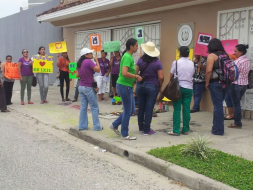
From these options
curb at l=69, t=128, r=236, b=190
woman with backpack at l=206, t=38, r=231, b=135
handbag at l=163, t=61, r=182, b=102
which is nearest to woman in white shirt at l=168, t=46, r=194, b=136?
handbag at l=163, t=61, r=182, b=102

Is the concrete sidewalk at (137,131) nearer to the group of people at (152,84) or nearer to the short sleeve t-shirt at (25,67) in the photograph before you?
the group of people at (152,84)

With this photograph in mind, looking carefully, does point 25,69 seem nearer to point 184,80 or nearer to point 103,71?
point 103,71

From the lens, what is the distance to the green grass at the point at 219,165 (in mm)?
3933

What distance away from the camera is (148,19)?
10.5 metres

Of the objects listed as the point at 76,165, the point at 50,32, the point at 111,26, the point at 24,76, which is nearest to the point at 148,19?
the point at 111,26

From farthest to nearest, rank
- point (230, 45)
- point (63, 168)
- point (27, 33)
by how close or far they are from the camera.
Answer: point (27, 33), point (230, 45), point (63, 168)

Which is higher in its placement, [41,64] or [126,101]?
[41,64]

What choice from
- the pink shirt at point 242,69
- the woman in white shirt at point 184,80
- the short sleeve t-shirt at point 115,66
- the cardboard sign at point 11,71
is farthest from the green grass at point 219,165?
the cardboard sign at point 11,71

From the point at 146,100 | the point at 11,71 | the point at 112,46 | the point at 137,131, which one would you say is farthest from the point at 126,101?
the point at 11,71

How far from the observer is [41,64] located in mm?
10617

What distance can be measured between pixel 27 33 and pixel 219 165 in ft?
58.2

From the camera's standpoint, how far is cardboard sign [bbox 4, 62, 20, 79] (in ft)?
34.0

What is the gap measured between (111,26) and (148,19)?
236 centimetres

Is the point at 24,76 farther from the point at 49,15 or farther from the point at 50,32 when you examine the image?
the point at 50,32
